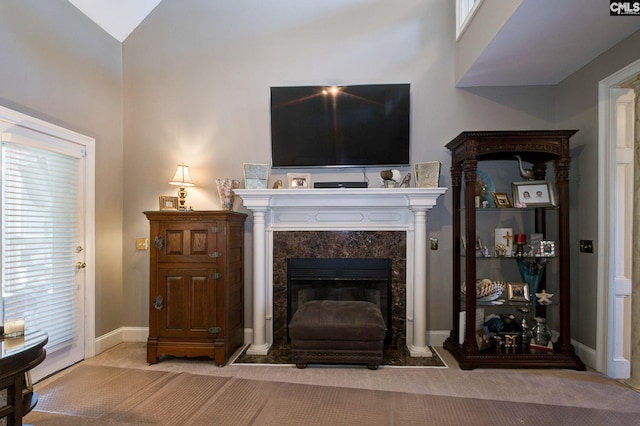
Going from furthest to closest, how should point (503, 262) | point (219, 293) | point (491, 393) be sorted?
point (503, 262), point (219, 293), point (491, 393)

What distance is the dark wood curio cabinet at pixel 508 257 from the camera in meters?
2.84

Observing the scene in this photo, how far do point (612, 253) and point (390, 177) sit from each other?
6.13ft

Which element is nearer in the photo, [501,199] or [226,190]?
[501,199]

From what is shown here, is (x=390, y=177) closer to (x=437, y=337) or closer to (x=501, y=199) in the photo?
(x=501, y=199)

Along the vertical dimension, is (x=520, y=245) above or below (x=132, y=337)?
above

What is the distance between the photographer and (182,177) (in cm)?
330

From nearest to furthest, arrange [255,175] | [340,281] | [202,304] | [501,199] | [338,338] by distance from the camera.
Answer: [338,338] → [202,304] → [501,199] → [255,175] → [340,281]

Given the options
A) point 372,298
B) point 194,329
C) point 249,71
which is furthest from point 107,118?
point 372,298

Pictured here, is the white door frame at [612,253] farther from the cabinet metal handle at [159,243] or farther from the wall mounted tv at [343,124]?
the cabinet metal handle at [159,243]

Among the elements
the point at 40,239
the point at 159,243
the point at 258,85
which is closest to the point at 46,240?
the point at 40,239

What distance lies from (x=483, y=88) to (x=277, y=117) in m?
2.12

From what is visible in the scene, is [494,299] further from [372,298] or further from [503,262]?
[372,298]

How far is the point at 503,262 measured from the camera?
3.31m

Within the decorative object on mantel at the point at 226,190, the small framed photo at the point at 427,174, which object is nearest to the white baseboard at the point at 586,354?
the small framed photo at the point at 427,174
